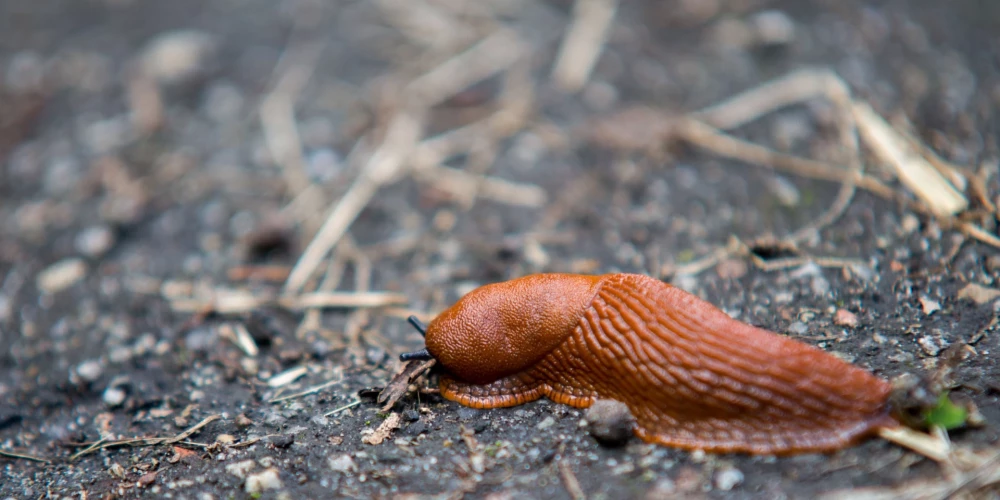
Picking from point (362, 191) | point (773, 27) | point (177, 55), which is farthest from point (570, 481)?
point (177, 55)

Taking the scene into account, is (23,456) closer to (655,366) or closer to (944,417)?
(655,366)

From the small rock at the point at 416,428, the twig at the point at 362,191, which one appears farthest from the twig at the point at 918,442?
the twig at the point at 362,191

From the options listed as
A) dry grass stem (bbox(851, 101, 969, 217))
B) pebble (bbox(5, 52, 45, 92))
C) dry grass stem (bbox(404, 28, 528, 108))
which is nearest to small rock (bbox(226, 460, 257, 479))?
dry grass stem (bbox(404, 28, 528, 108))

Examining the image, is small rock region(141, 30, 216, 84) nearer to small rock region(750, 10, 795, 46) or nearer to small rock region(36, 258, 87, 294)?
small rock region(36, 258, 87, 294)

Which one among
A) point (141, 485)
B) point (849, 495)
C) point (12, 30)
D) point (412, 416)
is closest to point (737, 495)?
point (849, 495)

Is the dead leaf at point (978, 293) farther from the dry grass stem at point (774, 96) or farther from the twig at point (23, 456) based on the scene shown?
the twig at point (23, 456)

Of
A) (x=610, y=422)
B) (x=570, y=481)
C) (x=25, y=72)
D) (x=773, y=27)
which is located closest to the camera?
(x=570, y=481)
